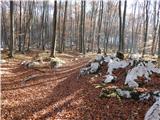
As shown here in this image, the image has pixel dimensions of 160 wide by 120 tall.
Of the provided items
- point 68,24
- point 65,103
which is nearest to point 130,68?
point 65,103

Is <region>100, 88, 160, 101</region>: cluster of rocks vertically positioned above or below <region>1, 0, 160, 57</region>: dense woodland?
below

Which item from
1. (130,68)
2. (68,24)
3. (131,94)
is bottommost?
(131,94)

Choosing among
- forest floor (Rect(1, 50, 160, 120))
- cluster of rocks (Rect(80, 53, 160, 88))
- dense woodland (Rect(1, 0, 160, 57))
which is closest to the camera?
forest floor (Rect(1, 50, 160, 120))

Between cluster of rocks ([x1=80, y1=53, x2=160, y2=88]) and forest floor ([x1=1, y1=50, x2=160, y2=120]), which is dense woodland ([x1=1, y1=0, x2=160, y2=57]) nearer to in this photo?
cluster of rocks ([x1=80, y1=53, x2=160, y2=88])

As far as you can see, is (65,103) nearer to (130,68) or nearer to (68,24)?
(130,68)

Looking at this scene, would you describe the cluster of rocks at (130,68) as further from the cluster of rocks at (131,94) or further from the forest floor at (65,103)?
the cluster of rocks at (131,94)

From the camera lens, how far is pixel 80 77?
14492 mm

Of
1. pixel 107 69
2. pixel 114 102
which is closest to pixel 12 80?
pixel 107 69

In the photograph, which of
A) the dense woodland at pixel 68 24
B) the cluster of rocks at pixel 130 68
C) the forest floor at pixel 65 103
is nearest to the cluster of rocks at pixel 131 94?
the forest floor at pixel 65 103

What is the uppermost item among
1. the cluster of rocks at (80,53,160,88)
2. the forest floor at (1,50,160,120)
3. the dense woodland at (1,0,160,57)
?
the dense woodland at (1,0,160,57)

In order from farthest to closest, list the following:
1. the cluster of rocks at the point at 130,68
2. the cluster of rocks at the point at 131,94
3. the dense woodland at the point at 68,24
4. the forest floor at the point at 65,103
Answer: the dense woodland at the point at 68,24 < the cluster of rocks at the point at 130,68 < the cluster of rocks at the point at 131,94 < the forest floor at the point at 65,103

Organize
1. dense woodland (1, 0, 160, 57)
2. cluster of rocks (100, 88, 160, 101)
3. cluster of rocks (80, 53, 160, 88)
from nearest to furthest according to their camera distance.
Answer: cluster of rocks (100, 88, 160, 101) < cluster of rocks (80, 53, 160, 88) < dense woodland (1, 0, 160, 57)

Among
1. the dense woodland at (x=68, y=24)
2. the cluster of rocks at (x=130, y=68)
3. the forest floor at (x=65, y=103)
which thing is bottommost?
the forest floor at (x=65, y=103)

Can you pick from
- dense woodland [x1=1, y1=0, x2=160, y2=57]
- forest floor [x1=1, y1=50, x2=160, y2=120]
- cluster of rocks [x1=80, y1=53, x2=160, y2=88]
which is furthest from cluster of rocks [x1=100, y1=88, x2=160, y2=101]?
dense woodland [x1=1, y1=0, x2=160, y2=57]
